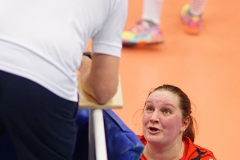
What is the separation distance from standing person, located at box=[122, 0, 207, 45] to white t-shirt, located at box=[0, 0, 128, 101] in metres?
1.66

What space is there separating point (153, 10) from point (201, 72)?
1.53 feet

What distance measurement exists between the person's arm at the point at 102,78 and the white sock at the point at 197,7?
1707mm

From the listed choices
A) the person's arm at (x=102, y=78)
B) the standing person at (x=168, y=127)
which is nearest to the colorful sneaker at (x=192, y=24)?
the standing person at (x=168, y=127)

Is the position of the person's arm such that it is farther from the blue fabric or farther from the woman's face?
the woman's face

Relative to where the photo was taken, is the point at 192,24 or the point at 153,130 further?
the point at 192,24

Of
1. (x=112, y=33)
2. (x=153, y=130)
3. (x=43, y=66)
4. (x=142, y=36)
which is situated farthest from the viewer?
(x=142, y=36)

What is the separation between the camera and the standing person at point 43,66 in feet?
2.68

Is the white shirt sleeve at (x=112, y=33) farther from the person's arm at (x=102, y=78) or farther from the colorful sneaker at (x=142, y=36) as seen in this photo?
the colorful sneaker at (x=142, y=36)

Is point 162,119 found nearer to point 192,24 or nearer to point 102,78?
point 102,78

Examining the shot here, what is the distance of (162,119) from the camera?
50.8 inches

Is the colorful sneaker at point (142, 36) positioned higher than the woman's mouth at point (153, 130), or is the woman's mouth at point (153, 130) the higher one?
the colorful sneaker at point (142, 36)

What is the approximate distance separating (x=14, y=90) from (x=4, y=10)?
0.15 meters

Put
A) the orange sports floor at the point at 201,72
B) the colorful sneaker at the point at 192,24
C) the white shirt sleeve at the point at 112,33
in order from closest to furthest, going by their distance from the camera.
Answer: the white shirt sleeve at the point at 112,33 → the orange sports floor at the point at 201,72 → the colorful sneaker at the point at 192,24

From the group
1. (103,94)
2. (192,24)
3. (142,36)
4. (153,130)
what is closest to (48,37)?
(103,94)
